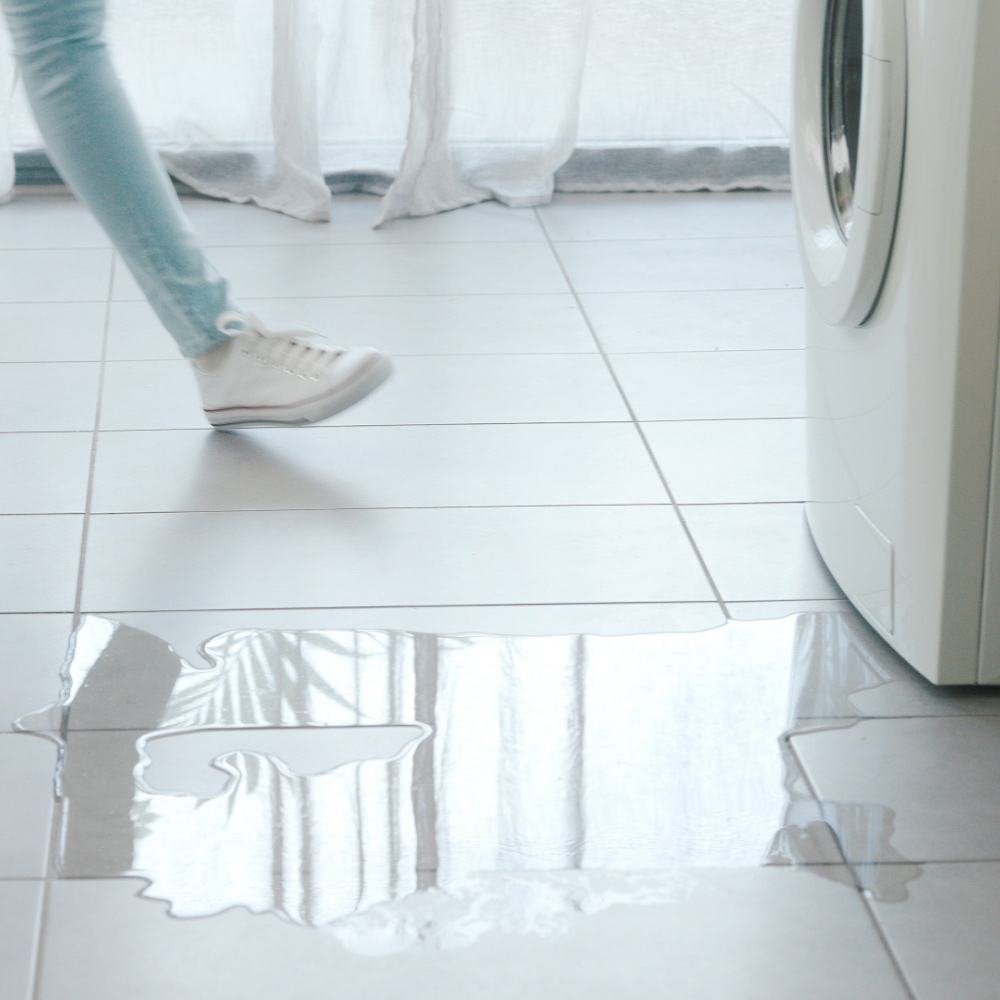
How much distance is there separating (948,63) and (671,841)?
535mm

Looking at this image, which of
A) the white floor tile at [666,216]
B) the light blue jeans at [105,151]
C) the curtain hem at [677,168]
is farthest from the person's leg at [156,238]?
the curtain hem at [677,168]

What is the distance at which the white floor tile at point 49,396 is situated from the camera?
60.2 inches

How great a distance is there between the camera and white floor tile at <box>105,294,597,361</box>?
5.87 ft

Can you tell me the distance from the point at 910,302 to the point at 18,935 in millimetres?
714

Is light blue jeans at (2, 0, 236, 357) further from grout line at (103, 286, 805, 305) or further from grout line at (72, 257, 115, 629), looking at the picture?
grout line at (103, 286, 805, 305)

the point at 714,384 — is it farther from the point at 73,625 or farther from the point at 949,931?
the point at 949,931

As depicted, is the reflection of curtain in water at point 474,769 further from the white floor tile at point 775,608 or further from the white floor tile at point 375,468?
the white floor tile at point 375,468

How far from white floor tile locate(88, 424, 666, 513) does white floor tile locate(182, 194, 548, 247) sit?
35.2 inches

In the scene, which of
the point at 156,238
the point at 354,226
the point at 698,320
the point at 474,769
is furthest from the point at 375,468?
the point at 354,226

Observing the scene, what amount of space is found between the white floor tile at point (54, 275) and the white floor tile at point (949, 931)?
1543mm

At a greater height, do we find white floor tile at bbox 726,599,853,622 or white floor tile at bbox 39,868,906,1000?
white floor tile at bbox 726,599,853,622

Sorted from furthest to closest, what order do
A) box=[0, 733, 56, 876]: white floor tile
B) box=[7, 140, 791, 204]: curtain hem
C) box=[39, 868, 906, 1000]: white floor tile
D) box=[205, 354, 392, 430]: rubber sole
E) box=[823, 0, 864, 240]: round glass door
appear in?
box=[7, 140, 791, 204]: curtain hem
box=[205, 354, 392, 430]: rubber sole
box=[823, 0, 864, 240]: round glass door
box=[0, 733, 56, 876]: white floor tile
box=[39, 868, 906, 1000]: white floor tile

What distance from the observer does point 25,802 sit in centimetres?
88

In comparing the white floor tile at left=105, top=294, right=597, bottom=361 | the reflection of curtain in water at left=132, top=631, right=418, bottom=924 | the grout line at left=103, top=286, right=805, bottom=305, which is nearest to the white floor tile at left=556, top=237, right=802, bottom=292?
the grout line at left=103, top=286, right=805, bottom=305
